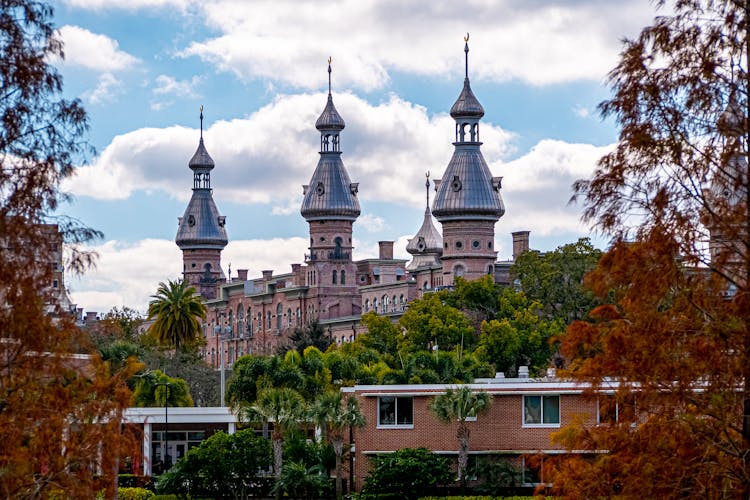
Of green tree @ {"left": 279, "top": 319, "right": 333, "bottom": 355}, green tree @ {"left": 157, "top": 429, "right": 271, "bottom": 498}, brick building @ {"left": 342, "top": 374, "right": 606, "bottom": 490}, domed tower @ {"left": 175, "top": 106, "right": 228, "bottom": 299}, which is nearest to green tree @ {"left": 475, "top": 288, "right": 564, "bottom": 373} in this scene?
green tree @ {"left": 279, "top": 319, "right": 333, "bottom": 355}

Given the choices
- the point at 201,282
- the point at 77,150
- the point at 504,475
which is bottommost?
the point at 504,475

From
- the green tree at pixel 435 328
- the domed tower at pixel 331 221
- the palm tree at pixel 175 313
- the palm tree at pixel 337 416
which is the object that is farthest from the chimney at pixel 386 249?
the palm tree at pixel 337 416

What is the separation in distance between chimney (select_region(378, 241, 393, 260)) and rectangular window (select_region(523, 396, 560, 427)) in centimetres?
11010

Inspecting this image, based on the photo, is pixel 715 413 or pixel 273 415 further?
pixel 273 415

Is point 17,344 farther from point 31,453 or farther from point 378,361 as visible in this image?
point 378,361

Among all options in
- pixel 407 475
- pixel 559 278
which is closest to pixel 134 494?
pixel 407 475

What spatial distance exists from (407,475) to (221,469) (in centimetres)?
695

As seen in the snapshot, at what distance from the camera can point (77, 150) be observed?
22703 millimetres

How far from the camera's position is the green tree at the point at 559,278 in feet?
354

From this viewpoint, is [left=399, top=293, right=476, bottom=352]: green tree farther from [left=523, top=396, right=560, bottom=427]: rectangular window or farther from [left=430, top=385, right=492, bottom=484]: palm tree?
[left=523, top=396, right=560, bottom=427]: rectangular window

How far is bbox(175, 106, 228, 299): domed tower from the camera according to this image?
586 ft

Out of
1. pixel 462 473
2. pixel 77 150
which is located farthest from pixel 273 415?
pixel 77 150

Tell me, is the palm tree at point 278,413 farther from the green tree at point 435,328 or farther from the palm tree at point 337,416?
the green tree at point 435,328

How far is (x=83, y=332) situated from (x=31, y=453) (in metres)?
1.86
